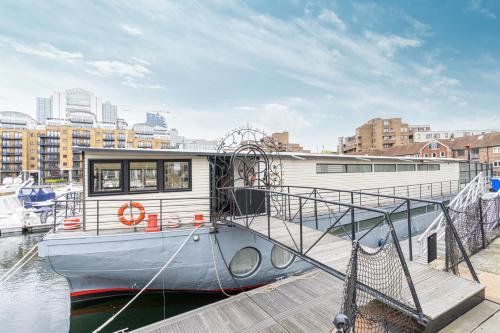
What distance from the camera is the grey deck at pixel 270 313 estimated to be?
450cm

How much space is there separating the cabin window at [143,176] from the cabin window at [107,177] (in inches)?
13.1

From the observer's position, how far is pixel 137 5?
1386 cm

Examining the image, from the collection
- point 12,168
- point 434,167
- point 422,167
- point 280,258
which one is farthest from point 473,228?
point 12,168

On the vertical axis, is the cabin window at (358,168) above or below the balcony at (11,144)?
below

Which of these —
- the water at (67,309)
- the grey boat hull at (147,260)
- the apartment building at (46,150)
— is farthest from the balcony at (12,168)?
the grey boat hull at (147,260)

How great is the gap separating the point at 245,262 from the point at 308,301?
8.83 feet

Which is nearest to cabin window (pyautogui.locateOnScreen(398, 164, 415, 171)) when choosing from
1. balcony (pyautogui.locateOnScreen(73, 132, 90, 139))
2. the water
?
the water

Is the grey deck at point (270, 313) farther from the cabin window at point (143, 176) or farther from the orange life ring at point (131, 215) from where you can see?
the cabin window at point (143, 176)

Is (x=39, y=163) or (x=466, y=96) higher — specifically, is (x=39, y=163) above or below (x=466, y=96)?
below

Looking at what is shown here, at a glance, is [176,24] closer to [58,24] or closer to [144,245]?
[58,24]

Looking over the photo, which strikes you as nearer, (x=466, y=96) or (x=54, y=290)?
(x=54, y=290)

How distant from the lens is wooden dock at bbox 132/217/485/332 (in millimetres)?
2844

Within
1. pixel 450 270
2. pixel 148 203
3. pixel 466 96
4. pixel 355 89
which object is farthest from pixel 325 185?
pixel 466 96

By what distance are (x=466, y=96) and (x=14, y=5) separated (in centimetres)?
5307
